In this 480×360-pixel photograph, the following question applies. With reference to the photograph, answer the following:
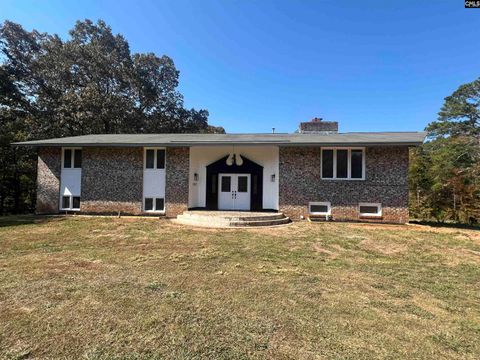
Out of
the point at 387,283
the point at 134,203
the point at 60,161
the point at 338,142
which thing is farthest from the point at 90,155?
the point at 387,283

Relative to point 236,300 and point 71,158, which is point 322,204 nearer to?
point 236,300

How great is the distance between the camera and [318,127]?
17.6 metres

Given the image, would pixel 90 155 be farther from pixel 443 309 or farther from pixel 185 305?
pixel 443 309

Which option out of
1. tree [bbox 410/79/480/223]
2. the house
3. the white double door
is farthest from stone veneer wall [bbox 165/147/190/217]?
tree [bbox 410/79/480/223]

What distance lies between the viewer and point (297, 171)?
499 inches

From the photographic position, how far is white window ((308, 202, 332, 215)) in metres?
12.4

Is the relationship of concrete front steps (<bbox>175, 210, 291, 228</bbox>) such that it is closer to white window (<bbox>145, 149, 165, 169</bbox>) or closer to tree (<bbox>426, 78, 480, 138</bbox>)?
white window (<bbox>145, 149, 165, 169</bbox>)

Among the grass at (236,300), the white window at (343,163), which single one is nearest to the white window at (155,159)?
the grass at (236,300)

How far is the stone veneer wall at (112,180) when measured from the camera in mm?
13664

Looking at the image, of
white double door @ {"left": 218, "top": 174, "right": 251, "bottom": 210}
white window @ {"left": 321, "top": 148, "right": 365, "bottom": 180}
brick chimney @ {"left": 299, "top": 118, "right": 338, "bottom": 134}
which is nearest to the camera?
white window @ {"left": 321, "top": 148, "right": 365, "bottom": 180}

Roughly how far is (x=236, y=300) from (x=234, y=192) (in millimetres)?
10404

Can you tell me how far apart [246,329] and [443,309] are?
9.74 ft

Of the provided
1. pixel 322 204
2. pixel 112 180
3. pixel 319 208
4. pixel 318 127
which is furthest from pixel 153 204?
pixel 318 127

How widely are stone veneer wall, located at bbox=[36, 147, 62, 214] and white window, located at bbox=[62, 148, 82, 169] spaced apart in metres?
0.22
